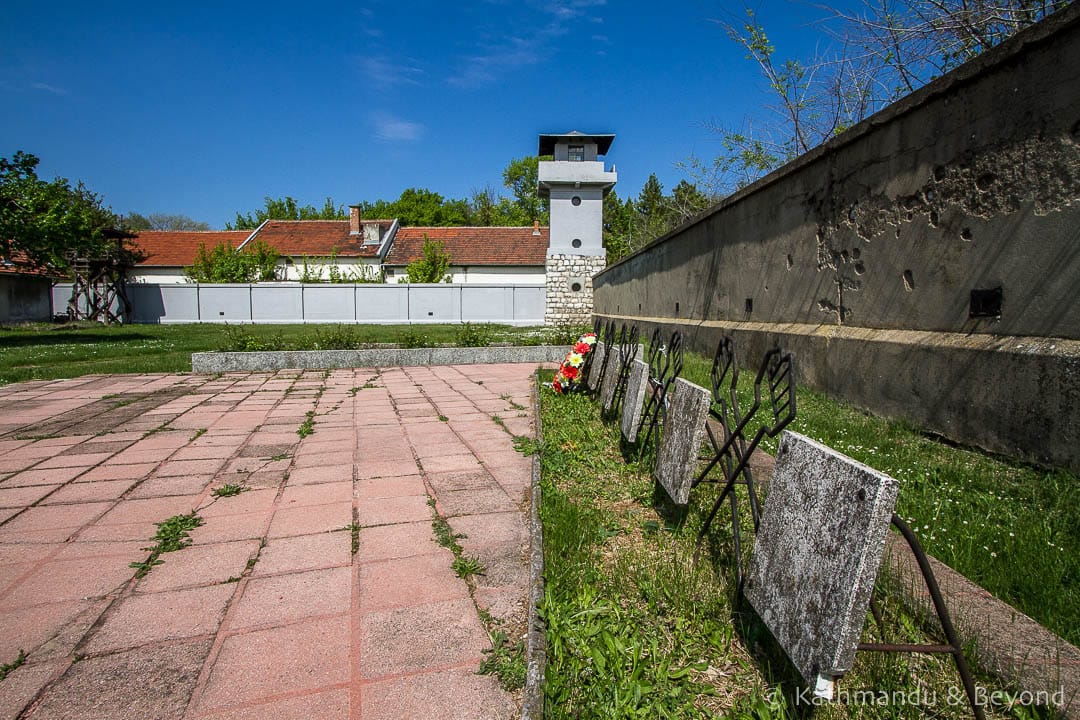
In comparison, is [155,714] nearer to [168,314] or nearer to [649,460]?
[649,460]

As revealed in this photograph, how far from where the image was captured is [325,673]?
1.70 metres

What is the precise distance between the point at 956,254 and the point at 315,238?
35068 millimetres

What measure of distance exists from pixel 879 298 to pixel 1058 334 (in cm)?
143

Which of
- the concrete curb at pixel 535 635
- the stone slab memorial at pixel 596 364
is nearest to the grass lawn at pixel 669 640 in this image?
the concrete curb at pixel 535 635

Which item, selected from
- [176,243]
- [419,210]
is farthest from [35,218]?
[419,210]

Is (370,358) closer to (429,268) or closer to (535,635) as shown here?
(535,635)

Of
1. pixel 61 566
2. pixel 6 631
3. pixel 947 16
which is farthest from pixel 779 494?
pixel 947 16

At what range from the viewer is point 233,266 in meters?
29.2

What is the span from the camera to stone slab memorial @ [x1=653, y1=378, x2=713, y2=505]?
90.5 inches

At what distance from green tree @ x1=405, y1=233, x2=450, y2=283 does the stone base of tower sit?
630cm

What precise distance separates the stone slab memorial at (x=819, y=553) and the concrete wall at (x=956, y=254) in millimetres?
1819

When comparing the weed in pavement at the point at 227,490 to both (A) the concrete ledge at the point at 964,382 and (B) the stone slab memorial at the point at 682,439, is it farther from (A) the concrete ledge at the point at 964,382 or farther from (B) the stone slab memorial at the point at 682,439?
(A) the concrete ledge at the point at 964,382

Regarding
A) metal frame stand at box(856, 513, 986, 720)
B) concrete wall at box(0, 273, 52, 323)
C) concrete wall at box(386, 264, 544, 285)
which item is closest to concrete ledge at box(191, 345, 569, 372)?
metal frame stand at box(856, 513, 986, 720)

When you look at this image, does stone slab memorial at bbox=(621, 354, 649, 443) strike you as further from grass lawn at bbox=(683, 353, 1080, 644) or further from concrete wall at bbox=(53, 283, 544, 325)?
concrete wall at bbox=(53, 283, 544, 325)
